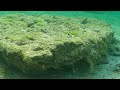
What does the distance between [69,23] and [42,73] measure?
315cm

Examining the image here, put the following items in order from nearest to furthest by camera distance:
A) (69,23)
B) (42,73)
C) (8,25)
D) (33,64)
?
1. (33,64)
2. (42,73)
3. (8,25)
4. (69,23)

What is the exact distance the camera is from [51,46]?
609 centimetres

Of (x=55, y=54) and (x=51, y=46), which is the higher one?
(x=51, y=46)

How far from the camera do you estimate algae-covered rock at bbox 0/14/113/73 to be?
5.88 m

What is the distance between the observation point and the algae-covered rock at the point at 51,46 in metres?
5.88

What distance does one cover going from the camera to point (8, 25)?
8.27m
